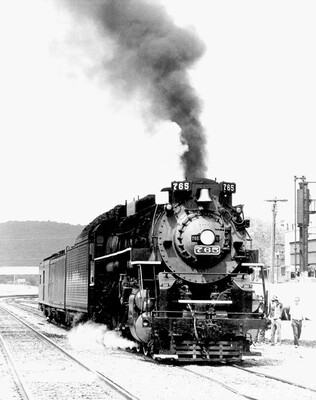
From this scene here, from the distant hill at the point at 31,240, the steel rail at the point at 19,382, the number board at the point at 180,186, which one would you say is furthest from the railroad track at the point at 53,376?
the distant hill at the point at 31,240

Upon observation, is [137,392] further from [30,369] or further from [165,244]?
[165,244]

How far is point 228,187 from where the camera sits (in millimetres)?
14383

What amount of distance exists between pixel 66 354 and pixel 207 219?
411cm

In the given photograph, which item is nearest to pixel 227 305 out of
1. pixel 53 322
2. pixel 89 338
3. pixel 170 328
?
pixel 170 328

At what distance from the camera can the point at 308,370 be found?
42.3ft

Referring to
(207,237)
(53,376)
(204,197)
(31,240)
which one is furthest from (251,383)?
(31,240)

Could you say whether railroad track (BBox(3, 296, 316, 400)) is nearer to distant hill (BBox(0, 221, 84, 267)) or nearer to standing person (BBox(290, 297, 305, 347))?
standing person (BBox(290, 297, 305, 347))

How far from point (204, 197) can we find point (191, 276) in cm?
157

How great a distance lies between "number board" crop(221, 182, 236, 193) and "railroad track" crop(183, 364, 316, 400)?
11.7ft

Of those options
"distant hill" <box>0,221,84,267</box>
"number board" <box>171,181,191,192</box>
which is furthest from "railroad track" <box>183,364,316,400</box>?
"distant hill" <box>0,221,84,267</box>

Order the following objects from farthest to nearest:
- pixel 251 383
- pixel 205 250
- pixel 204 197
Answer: pixel 204 197 < pixel 205 250 < pixel 251 383

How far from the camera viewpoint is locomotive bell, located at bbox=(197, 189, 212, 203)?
14.0m

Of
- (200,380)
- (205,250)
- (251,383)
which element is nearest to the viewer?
(251,383)

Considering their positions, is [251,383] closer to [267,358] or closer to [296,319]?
[267,358]
